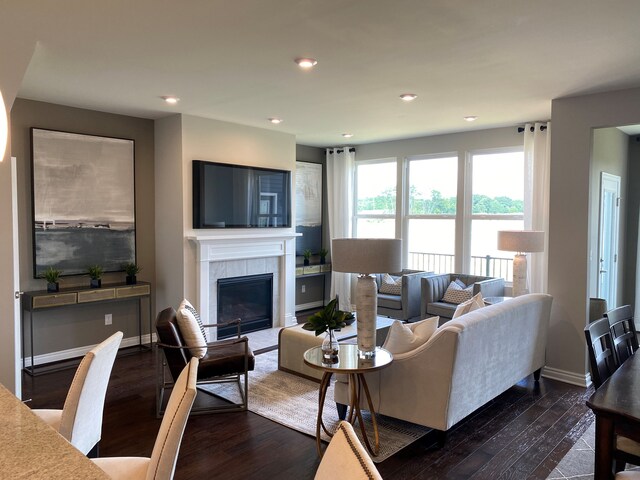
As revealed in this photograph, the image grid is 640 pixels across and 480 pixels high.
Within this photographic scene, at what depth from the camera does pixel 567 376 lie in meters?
4.39

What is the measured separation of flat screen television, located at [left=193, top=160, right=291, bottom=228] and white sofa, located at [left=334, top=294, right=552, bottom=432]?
9.47 feet

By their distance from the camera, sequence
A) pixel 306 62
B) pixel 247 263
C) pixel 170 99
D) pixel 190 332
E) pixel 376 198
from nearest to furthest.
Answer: pixel 306 62 < pixel 190 332 < pixel 170 99 < pixel 247 263 < pixel 376 198

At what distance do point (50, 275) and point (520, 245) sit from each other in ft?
15.3

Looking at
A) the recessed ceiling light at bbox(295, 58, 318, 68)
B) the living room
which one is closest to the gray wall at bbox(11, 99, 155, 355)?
the living room

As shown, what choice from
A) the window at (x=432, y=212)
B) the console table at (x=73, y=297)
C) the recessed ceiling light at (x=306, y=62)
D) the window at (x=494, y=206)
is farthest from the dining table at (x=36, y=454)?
the window at (x=432, y=212)

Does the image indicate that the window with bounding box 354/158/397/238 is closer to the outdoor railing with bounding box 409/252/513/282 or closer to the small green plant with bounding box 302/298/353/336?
the outdoor railing with bounding box 409/252/513/282

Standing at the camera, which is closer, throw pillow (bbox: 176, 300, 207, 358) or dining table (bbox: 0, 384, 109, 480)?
dining table (bbox: 0, 384, 109, 480)

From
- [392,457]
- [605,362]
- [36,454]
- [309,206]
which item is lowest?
[392,457]

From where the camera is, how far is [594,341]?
2.35 meters

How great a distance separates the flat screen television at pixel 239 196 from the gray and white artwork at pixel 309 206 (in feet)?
3.28

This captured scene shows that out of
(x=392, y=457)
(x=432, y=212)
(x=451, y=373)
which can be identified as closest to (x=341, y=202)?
(x=432, y=212)

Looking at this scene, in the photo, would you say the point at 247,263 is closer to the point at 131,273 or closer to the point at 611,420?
the point at 131,273

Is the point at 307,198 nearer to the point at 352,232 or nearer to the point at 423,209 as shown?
the point at 352,232

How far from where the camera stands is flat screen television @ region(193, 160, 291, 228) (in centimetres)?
538
